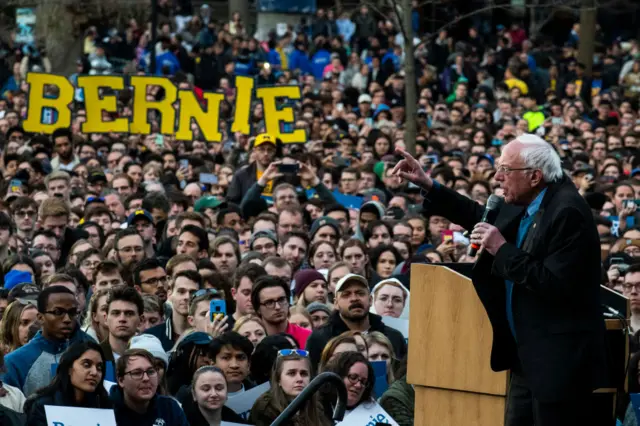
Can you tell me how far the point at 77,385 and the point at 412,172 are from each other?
2.22 metres

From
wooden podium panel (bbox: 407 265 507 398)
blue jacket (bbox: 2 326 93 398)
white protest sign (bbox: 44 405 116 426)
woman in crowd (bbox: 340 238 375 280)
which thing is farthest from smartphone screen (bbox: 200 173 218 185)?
A: wooden podium panel (bbox: 407 265 507 398)

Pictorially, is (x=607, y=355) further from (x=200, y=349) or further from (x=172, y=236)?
(x=172, y=236)

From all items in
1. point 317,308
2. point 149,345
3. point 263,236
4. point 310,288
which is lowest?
point 149,345

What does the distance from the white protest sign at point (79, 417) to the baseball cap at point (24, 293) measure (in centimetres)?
234

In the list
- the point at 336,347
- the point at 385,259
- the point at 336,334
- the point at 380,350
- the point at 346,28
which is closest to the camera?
the point at 336,347

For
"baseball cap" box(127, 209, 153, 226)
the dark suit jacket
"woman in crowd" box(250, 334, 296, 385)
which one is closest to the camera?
the dark suit jacket

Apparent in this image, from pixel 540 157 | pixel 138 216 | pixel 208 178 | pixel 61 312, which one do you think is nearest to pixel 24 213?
pixel 138 216

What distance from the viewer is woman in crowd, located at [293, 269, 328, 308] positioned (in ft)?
36.3

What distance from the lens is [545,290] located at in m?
6.06

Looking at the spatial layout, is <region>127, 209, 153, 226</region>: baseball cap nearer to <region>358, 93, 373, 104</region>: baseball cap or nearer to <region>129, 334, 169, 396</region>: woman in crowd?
<region>129, 334, 169, 396</region>: woman in crowd

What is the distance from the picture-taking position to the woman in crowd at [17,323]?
955 cm

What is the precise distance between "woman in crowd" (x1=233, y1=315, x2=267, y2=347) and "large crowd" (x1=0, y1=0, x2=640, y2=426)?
0.02m

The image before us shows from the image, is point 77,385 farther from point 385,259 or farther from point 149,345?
point 385,259

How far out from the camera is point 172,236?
13.4 m
